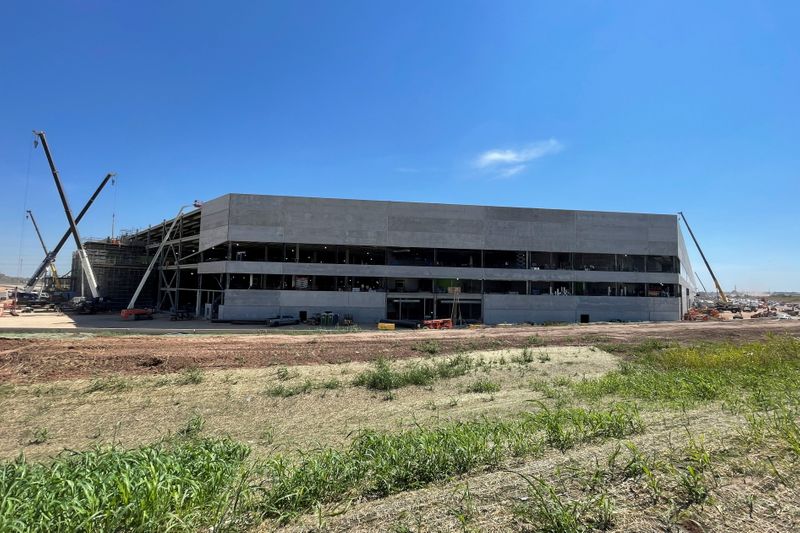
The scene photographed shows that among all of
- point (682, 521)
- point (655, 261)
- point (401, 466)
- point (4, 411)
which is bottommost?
point (4, 411)

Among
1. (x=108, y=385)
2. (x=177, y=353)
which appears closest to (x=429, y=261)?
(x=177, y=353)

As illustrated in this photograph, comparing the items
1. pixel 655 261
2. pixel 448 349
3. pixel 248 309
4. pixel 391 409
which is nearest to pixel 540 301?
pixel 655 261

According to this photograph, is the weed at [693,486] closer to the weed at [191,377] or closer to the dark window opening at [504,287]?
the weed at [191,377]

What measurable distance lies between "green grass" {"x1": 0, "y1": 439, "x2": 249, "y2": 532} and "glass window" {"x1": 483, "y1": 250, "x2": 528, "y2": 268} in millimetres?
49591

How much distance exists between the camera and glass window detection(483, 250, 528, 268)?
170 feet

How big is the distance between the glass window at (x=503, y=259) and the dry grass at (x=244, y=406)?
36.1m

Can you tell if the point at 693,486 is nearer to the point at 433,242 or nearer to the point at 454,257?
the point at 433,242

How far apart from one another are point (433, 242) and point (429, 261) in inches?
140

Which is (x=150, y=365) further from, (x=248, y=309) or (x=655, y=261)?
(x=655, y=261)

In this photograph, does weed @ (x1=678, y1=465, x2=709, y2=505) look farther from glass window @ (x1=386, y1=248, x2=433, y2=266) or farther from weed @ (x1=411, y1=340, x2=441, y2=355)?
glass window @ (x1=386, y1=248, x2=433, y2=266)

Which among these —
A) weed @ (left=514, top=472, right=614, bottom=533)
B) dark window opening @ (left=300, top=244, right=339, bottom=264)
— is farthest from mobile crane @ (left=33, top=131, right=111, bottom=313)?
weed @ (left=514, top=472, right=614, bottom=533)

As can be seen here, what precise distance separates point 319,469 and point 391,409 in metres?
6.47

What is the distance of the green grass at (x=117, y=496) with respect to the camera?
3176mm

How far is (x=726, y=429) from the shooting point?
485cm
